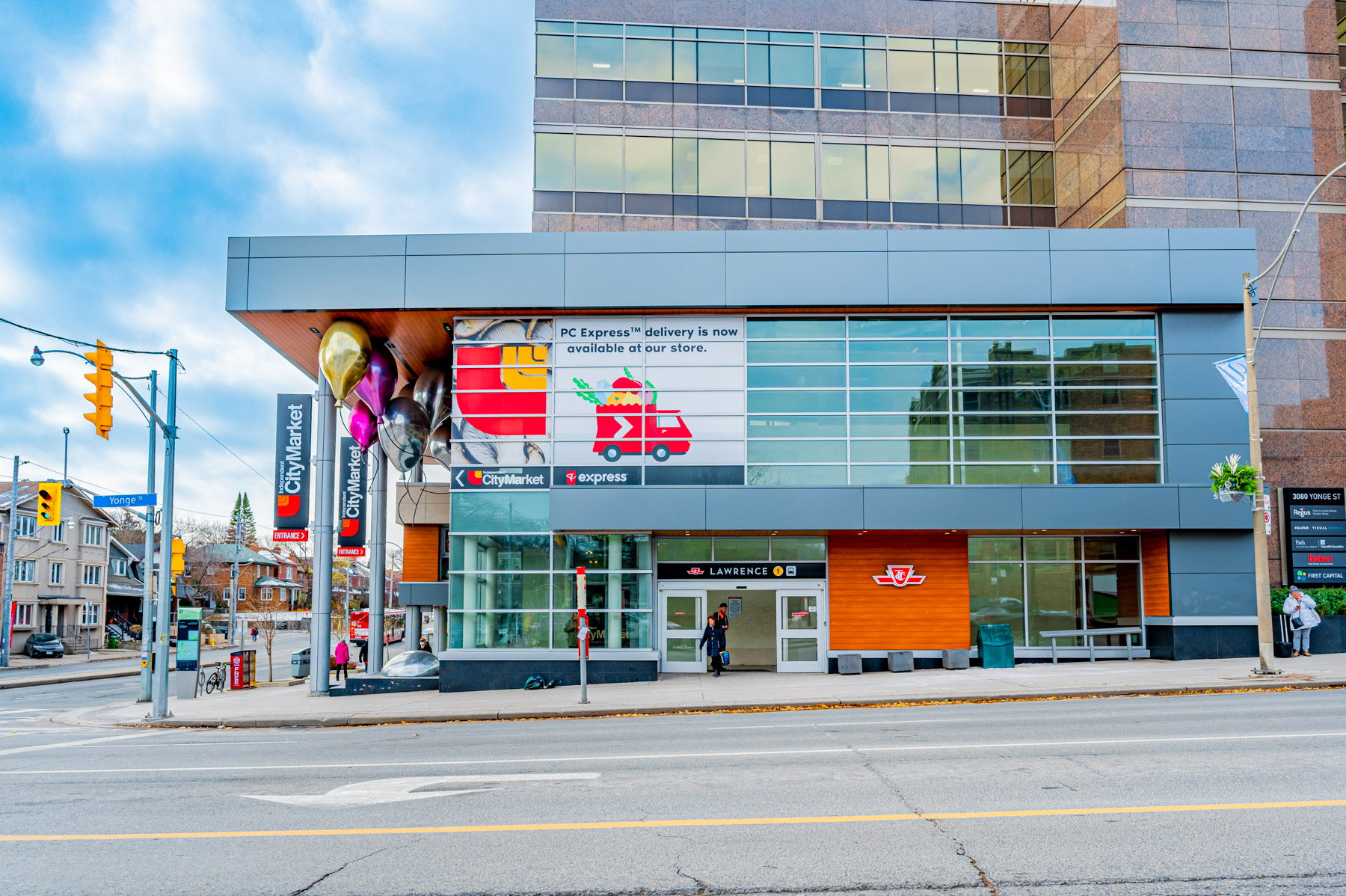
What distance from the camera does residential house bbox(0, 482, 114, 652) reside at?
57.5 meters

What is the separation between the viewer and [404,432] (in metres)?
24.2

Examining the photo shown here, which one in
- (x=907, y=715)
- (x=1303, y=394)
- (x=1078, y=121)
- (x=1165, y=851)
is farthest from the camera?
(x=1078, y=121)

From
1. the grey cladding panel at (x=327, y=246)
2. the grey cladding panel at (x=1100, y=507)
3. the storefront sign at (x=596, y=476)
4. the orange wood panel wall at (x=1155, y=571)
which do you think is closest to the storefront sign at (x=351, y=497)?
the grey cladding panel at (x=327, y=246)

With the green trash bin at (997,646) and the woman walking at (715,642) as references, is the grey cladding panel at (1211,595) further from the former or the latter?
the woman walking at (715,642)

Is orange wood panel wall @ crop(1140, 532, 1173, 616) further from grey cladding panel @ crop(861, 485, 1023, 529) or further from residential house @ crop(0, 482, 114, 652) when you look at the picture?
residential house @ crop(0, 482, 114, 652)

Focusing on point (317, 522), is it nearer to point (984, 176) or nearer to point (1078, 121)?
point (984, 176)

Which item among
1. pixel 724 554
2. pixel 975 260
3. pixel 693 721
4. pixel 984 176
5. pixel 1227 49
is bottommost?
pixel 693 721

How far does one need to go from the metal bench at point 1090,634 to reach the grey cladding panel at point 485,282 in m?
13.9

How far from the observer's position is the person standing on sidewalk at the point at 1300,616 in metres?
21.3

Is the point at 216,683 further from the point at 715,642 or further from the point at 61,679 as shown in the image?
the point at 715,642

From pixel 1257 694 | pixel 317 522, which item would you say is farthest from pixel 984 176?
pixel 317 522

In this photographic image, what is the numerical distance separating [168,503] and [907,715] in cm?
1538

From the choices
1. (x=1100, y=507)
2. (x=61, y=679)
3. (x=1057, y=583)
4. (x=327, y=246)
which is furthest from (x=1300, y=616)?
(x=61, y=679)

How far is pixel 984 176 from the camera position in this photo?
3150cm
